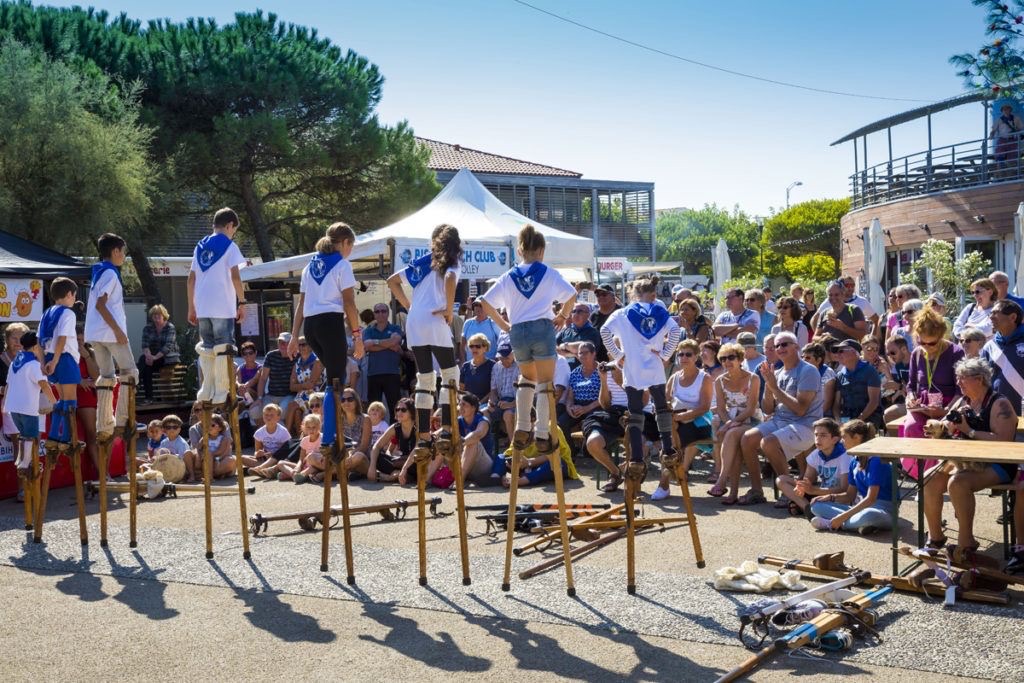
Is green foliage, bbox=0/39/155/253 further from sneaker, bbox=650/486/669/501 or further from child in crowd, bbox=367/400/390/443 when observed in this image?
sneaker, bbox=650/486/669/501

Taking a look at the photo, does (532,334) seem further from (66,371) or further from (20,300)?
(20,300)

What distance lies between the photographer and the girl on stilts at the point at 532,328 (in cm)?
673

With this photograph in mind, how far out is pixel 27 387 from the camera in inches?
369

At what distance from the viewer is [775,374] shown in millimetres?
9734

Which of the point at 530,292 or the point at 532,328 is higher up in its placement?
the point at 530,292

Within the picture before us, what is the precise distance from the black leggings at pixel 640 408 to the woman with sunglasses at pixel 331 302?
2.04 metres

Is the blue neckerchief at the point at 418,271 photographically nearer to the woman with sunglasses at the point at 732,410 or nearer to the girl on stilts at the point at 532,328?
the girl on stilts at the point at 532,328

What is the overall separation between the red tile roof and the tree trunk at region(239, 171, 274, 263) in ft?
77.7

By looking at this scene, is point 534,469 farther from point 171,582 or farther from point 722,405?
point 171,582

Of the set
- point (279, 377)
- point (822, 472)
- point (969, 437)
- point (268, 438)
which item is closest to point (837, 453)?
point (822, 472)

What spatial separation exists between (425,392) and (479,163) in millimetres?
46845

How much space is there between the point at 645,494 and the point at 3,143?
15.6 m

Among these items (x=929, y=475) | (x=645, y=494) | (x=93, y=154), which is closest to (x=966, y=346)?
(x=929, y=475)

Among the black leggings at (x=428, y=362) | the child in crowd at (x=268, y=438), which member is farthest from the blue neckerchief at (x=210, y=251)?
the child in crowd at (x=268, y=438)
